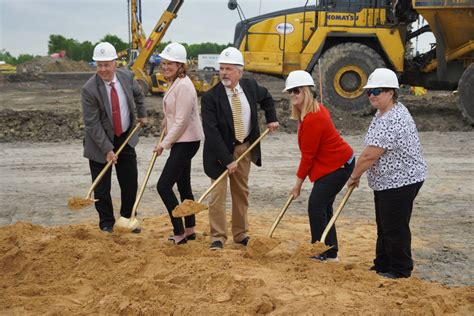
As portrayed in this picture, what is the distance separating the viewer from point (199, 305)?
4.51 m

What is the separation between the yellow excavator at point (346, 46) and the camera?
53.7 feet

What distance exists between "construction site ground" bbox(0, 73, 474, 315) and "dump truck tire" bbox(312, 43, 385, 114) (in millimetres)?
4139

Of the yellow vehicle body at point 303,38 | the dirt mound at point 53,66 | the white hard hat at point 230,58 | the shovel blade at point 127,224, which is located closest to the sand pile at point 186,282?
the shovel blade at point 127,224

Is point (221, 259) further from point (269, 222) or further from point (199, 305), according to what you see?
point (269, 222)

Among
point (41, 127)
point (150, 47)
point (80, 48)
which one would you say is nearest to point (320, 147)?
point (41, 127)

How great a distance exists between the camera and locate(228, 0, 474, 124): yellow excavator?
16.4 meters

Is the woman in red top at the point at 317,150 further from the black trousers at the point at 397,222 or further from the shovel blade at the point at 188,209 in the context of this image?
the shovel blade at the point at 188,209

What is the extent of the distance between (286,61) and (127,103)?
10.2 metres

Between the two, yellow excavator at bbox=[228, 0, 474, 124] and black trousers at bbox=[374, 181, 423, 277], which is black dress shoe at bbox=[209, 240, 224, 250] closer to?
black trousers at bbox=[374, 181, 423, 277]

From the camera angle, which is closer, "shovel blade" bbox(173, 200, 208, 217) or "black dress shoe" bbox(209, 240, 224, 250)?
"shovel blade" bbox(173, 200, 208, 217)

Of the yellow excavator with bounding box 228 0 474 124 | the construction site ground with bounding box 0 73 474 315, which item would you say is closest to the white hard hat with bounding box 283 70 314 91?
the construction site ground with bounding box 0 73 474 315

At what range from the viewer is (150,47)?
2094 centimetres

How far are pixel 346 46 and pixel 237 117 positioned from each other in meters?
10.7

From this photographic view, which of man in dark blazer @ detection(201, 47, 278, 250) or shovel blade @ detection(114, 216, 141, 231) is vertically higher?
man in dark blazer @ detection(201, 47, 278, 250)
